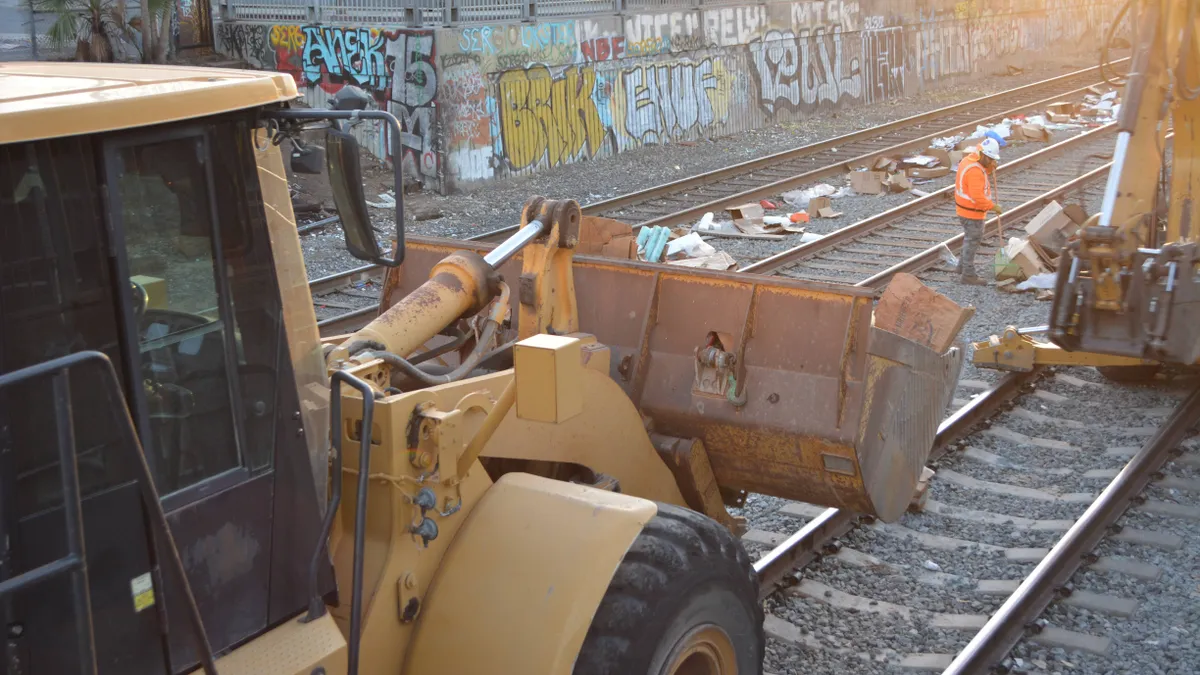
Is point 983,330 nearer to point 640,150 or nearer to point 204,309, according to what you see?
point 204,309

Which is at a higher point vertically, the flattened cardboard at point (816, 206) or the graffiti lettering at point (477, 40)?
the graffiti lettering at point (477, 40)

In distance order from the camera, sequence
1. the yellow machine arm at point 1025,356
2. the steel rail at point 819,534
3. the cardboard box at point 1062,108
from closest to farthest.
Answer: the steel rail at point 819,534 < the yellow machine arm at point 1025,356 < the cardboard box at point 1062,108

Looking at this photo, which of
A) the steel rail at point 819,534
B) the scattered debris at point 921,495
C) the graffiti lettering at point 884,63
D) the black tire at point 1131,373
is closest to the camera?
the steel rail at point 819,534

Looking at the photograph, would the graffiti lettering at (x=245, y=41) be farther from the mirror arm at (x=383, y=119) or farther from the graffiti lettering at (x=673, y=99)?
the mirror arm at (x=383, y=119)

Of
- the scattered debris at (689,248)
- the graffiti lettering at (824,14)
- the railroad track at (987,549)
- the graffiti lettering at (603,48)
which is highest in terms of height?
the graffiti lettering at (824,14)

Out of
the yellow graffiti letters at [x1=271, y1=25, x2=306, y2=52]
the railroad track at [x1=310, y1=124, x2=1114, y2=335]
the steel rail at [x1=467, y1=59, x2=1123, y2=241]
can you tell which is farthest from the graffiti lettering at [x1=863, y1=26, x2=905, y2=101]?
the yellow graffiti letters at [x1=271, y1=25, x2=306, y2=52]

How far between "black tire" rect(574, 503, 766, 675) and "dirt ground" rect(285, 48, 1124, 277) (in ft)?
33.5

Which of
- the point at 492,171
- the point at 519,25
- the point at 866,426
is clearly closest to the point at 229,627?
the point at 866,426

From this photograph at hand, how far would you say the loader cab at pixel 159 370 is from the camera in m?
2.60

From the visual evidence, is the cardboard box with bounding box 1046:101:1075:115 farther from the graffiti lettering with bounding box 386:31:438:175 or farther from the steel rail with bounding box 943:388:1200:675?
the steel rail with bounding box 943:388:1200:675

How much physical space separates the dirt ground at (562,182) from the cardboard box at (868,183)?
3.50 metres

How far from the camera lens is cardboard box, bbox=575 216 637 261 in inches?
256

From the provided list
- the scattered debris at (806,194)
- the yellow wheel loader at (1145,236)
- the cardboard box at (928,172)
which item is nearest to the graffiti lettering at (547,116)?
the scattered debris at (806,194)

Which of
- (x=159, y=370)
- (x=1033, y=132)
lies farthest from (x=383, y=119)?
(x=1033, y=132)
